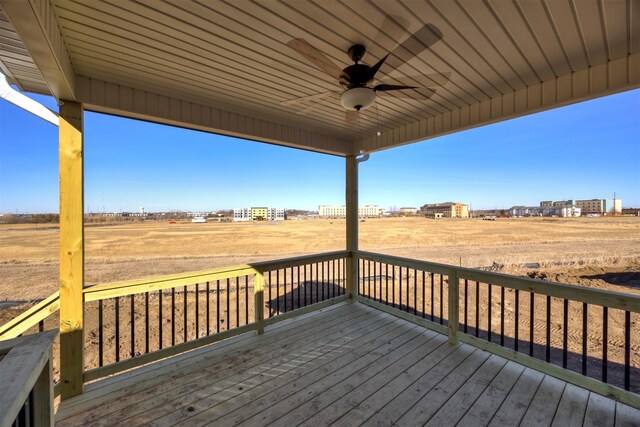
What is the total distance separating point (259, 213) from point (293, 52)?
48.9 metres

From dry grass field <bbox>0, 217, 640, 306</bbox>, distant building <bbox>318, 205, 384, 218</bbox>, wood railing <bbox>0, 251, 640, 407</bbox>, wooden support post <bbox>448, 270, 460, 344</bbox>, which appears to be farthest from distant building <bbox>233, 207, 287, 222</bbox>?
wooden support post <bbox>448, 270, 460, 344</bbox>

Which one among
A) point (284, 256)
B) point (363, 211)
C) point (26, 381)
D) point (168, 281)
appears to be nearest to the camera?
point (26, 381)

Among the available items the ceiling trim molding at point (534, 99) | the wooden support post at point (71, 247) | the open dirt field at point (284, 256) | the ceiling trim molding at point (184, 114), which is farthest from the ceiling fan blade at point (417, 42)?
the open dirt field at point (284, 256)

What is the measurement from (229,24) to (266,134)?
1.65 m

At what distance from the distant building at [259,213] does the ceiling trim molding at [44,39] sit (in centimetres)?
4747

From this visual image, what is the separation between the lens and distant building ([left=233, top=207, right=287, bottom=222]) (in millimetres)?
49094

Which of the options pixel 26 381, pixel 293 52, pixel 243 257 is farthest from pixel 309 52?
pixel 243 257

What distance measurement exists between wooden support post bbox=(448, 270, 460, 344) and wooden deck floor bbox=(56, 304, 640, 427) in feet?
0.36

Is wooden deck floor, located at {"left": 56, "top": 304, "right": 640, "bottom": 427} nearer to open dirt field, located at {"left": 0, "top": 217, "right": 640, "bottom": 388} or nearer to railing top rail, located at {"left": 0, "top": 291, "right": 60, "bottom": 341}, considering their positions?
railing top rail, located at {"left": 0, "top": 291, "right": 60, "bottom": 341}

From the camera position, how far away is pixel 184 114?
2584 millimetres

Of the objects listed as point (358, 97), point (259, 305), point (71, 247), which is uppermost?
point (358, 97)

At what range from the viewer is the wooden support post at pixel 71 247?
6.51 ft

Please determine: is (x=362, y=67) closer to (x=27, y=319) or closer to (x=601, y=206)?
(x=27, y=319)

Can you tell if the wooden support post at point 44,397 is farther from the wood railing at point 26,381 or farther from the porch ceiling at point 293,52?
the porch ceiling at point 293,52
